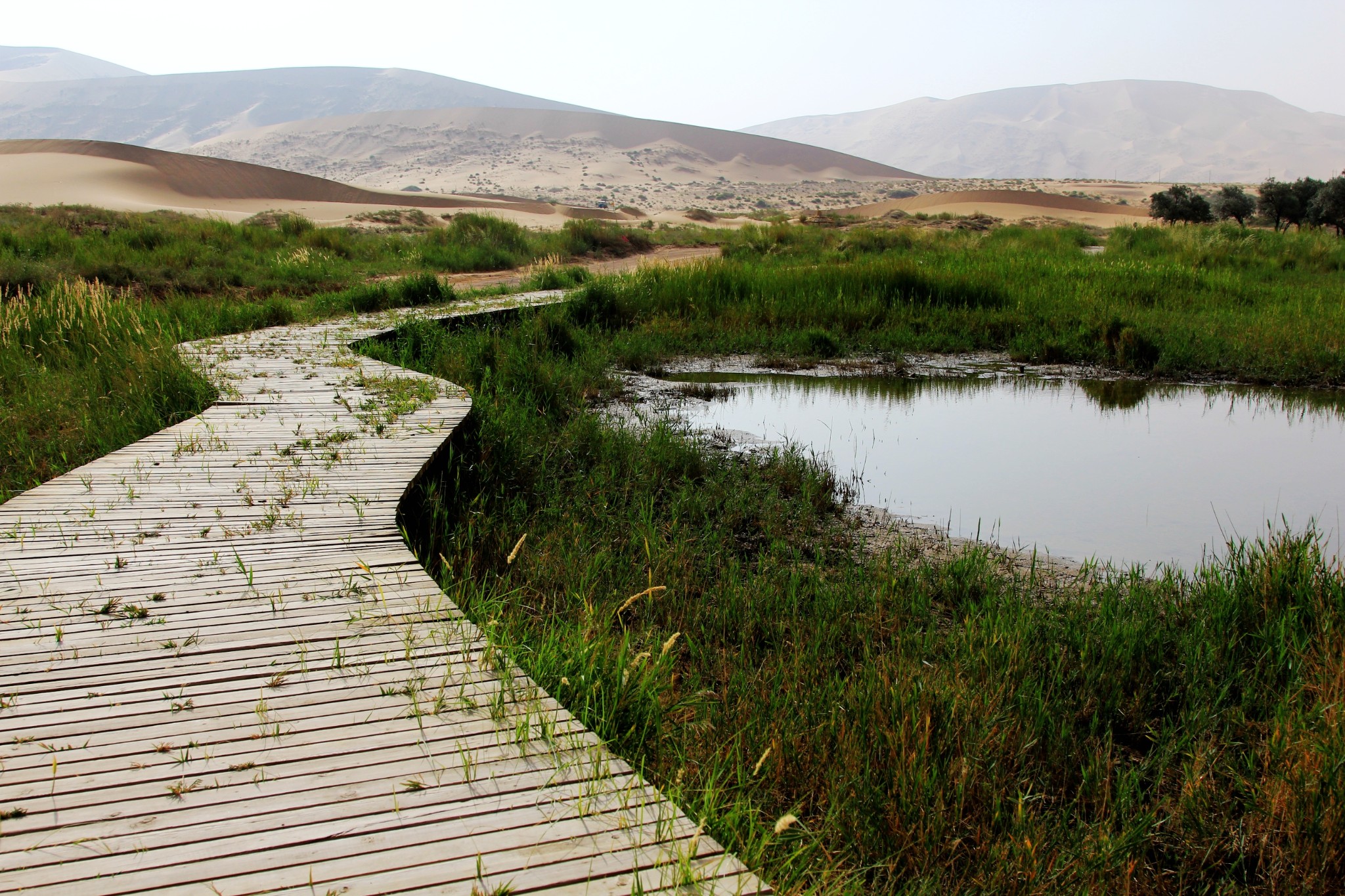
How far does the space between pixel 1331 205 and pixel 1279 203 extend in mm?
2988

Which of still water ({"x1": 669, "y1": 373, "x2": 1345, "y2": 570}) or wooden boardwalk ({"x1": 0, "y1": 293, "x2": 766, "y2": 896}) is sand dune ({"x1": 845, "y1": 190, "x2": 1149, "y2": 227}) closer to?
still water ({"x1": 669, "y1": 373, "x2": 1345, "y2": 570})

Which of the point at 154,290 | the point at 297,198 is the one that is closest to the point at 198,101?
the point at 297,198

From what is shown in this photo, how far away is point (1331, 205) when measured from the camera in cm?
2520

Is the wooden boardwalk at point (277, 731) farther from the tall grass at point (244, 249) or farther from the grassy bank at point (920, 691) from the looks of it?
the tall grass at point (244, 249)

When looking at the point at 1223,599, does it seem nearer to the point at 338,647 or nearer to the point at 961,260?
the point at 338,647

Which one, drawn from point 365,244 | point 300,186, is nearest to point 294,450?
point 365,244

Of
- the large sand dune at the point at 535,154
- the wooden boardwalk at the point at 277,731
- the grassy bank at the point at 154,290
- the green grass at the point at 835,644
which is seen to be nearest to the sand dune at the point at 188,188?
the grassy bank at the point at 154,290

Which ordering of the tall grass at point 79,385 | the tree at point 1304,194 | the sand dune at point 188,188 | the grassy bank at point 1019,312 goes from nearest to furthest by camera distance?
the tall grass at point 79,385 < the grassy bank at point 1019,312 < the tree at point 1304,194 < the sand dune at point 188,188

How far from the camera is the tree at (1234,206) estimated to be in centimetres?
2830

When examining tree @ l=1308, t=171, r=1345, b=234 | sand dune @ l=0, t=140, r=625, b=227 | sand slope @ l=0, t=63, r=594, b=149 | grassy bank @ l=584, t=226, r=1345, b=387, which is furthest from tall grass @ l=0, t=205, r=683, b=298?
sand slope @ l=0, t=63, r=594, b=149

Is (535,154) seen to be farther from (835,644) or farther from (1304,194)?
(835,644)

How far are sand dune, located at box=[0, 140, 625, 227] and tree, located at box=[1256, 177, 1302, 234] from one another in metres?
25.3

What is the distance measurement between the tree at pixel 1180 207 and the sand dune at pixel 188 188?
22.2 metres

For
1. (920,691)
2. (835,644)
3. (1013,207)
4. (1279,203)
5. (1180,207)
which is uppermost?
(1013,207)
